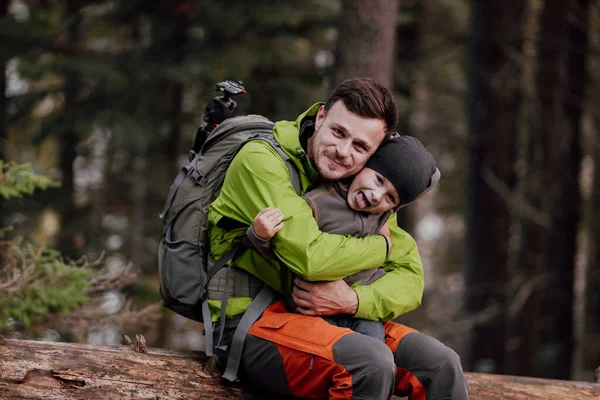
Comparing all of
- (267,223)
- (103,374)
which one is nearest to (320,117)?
(267,223)

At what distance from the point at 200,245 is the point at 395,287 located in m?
1.11

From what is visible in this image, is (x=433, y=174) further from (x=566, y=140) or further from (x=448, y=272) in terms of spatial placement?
(x=448, y=272)

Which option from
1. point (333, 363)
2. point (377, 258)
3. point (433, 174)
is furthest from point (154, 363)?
point (433, 174)

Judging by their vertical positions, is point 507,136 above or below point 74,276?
above

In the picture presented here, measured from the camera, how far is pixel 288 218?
3.38 m

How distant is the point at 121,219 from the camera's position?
54.2 ft

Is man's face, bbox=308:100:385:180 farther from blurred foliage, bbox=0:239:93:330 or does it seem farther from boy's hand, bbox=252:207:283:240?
blurred foliage, bbox=0:239:93:330

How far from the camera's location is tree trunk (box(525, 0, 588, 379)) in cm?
1166

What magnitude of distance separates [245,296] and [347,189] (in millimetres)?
822

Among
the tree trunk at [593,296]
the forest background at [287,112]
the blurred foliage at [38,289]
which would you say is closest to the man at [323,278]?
the blurred foliage at [38,289]

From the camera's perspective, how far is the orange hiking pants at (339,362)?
344 cm

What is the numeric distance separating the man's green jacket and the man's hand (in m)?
0.06

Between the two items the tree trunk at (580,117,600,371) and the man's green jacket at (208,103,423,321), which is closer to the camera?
the man's green jacket at (208,103,423,321)

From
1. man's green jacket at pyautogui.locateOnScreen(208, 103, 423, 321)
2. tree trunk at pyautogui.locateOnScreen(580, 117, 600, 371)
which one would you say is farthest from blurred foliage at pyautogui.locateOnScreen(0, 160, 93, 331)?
tree trunk at pyautogui.locateOnScreen(580, 117, 600, 371)
